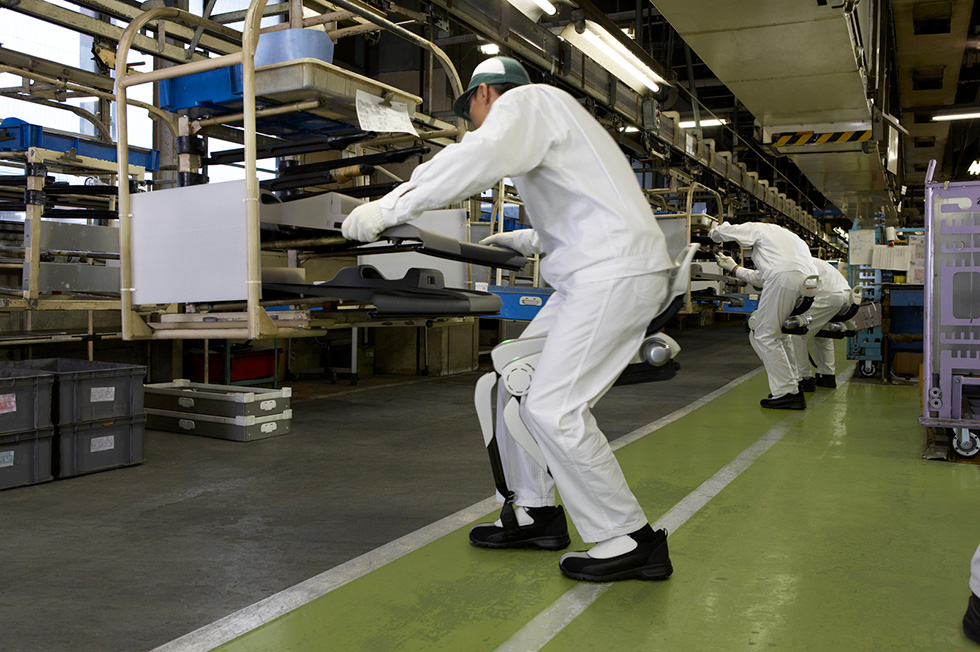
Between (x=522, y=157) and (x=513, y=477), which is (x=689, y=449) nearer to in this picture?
(x=513, y=477)

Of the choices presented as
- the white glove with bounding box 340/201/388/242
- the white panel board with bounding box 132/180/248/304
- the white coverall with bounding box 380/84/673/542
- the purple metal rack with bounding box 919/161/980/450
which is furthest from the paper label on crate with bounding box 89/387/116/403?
the purple metal rack with bounding box 919/161/980/450

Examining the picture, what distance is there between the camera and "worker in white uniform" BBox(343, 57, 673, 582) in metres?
2.81

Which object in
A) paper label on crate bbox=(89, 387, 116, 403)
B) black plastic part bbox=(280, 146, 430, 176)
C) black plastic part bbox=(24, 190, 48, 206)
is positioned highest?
black plastic part bbox=(280, 146, 430, 176)

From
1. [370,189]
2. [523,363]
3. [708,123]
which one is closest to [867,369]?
[708,123]

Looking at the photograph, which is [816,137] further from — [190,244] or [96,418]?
[96,418]

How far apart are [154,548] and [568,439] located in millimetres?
2026

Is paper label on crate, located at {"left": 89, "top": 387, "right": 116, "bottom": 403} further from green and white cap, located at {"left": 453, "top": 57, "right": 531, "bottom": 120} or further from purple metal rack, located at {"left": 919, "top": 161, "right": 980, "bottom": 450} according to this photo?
purple metal rack, located at {"left": 919, "top": 161, "right": 980, "bottom": 450}

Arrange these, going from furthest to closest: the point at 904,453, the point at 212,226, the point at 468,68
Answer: the point at 468,68 → the point at 904,453 → the point at 212,226

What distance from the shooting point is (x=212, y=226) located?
137 inches

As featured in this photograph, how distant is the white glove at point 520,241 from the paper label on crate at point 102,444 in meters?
3.03

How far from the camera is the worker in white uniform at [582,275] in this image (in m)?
2.81

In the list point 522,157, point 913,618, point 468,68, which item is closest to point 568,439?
point 522,157

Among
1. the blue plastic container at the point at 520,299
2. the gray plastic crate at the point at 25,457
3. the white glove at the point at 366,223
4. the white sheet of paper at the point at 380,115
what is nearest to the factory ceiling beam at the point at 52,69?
the gray plastic crate at the point at 25,457

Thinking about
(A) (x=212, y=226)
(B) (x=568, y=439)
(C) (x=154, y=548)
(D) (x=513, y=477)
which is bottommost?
(C) (x=154, y=548)
